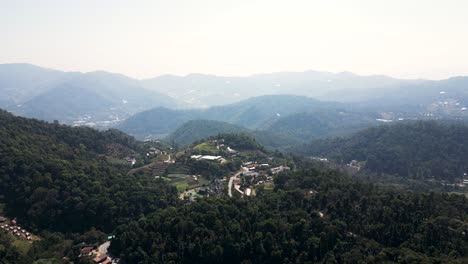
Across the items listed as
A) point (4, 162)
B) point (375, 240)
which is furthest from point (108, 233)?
point (375, 240)

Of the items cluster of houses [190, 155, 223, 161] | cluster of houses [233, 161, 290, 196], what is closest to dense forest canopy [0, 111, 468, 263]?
A: cluster of houses [233, 161, 290, 196]

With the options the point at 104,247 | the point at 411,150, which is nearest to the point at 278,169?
the point at 104,247

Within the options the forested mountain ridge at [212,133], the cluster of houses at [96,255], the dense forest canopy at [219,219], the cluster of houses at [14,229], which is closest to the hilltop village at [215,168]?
the dense forest canopy at [219,219]

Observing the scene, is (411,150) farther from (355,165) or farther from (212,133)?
(212,133)

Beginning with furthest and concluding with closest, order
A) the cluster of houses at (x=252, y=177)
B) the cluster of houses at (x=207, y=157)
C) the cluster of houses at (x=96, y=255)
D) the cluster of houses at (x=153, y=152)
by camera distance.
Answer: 1. the cluster of houses at (x=153, y=152)
2. the cluster of houses at (x=207, y=157)
3. the cluster of houses at (x=252, y=177)
4. the cluster of houses at (x=96, y=255)

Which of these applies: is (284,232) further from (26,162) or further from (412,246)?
(26,162)

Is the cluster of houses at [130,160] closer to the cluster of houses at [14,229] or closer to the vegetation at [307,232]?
the cluster of houses at [14,229]
